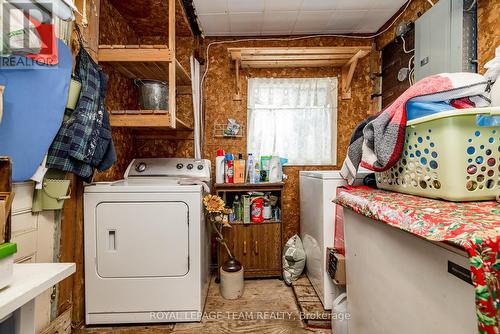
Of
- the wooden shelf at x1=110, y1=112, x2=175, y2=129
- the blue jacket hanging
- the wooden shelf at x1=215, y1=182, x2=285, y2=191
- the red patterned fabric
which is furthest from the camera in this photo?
the wooden shelf at x1=215, y1=182, x2=285, y2=191

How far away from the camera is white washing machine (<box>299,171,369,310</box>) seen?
68.0 inches

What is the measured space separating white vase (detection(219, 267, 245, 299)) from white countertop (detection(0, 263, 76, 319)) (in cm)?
142

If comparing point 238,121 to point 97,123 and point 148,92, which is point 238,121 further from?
point 97,123

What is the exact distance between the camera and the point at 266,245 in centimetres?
234

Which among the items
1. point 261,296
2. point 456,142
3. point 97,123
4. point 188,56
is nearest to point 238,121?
point 188,56

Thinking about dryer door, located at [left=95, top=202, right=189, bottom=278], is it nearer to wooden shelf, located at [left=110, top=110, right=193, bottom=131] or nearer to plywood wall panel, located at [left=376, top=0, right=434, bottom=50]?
wooden shelf, located at [left=110, top=110, right=193, bottom=131]

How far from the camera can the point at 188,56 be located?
271 cm

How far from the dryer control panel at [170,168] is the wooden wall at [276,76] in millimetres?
385

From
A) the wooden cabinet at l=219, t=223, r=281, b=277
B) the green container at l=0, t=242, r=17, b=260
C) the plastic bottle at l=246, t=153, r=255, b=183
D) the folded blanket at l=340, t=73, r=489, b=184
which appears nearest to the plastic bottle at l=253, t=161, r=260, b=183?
the plastic bottle at l=246, t=153, r=255, b=183

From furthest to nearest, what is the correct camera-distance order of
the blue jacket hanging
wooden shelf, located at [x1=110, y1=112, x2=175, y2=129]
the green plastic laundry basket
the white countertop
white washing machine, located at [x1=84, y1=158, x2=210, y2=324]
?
wooden shelf, located at [x1=110, y1=112, x2=175, y2=129], white washing machine, located at [x1=84, y1=158, x2=210, y2=324], the blue jacket hanging, the green plastic laundry basket, the white countertop

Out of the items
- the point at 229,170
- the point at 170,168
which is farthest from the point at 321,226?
the point at 170,168

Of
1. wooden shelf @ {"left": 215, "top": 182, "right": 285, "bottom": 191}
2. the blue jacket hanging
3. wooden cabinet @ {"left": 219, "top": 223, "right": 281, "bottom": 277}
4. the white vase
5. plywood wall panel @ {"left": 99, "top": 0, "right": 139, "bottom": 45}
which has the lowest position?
the white vase

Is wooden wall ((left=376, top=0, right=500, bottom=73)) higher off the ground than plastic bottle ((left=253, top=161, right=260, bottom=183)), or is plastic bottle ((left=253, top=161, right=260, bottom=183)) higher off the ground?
wooden wall ((left=376, top=0, right=500, bottom=73))

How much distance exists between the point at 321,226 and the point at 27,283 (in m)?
1.59
